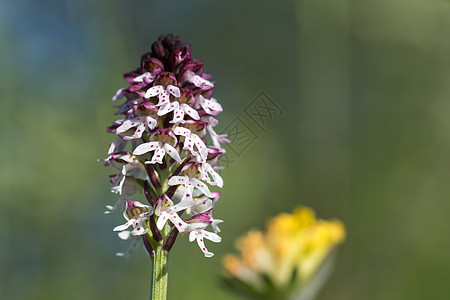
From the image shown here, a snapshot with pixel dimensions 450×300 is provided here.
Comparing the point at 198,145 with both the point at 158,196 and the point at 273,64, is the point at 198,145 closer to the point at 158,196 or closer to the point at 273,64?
the point at 158,196

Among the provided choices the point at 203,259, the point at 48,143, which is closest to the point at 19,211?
the point at 48,143

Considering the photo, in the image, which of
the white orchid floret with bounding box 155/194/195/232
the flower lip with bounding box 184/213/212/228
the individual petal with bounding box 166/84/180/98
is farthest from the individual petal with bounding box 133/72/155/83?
the flower lip with bounding box 184/213/212/228

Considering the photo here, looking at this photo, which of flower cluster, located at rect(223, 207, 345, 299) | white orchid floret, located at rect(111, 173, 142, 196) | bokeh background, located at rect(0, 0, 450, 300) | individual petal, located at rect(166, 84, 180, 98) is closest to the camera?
individual petal, located at rect(166, 84, 180, 98)

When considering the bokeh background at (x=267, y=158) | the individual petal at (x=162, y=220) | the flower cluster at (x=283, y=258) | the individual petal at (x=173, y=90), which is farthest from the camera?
the bokeh background at (x=267, y=158)

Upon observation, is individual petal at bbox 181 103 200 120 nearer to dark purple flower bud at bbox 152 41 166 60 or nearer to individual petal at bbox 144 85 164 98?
individual petal at bbox 144 85 164 98

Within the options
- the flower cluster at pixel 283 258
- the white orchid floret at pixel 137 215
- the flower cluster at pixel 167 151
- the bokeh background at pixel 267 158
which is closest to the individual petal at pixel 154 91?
the flower cluster at pixel 167 151

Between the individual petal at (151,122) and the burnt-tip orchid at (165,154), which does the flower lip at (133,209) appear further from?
the individual petal at (151,122)
